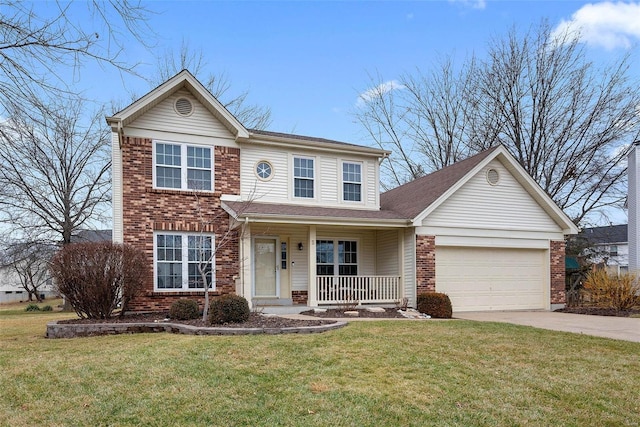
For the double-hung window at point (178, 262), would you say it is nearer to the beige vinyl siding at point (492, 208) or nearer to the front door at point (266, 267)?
the front door at point (266, 267)

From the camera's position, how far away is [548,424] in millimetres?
4977

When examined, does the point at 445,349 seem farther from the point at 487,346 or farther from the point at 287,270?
the point at 287,270

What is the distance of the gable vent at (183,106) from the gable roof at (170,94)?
0.30m

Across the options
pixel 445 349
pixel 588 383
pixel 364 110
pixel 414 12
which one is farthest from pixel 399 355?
pixel 364 110

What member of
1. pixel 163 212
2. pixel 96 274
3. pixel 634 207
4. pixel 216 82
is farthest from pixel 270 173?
pixel 216 82

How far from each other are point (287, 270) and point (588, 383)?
1008 centimetres

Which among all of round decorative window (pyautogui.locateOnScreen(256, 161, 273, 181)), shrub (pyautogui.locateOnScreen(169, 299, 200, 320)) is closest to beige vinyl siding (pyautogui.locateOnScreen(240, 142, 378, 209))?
round decorative window (pyautogui.locateOnScreen(256, 161, 273, 181))

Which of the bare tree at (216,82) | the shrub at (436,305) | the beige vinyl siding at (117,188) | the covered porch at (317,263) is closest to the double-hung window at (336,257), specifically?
the covered porch at (317,263)

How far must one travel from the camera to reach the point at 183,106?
13.9m

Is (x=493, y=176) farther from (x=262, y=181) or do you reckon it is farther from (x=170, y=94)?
(x=170, y=94)

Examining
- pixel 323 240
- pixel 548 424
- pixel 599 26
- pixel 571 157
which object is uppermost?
pixel 599 26

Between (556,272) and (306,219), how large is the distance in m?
9.43

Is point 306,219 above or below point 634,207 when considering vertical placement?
below

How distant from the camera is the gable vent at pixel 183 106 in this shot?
45.5 ft
